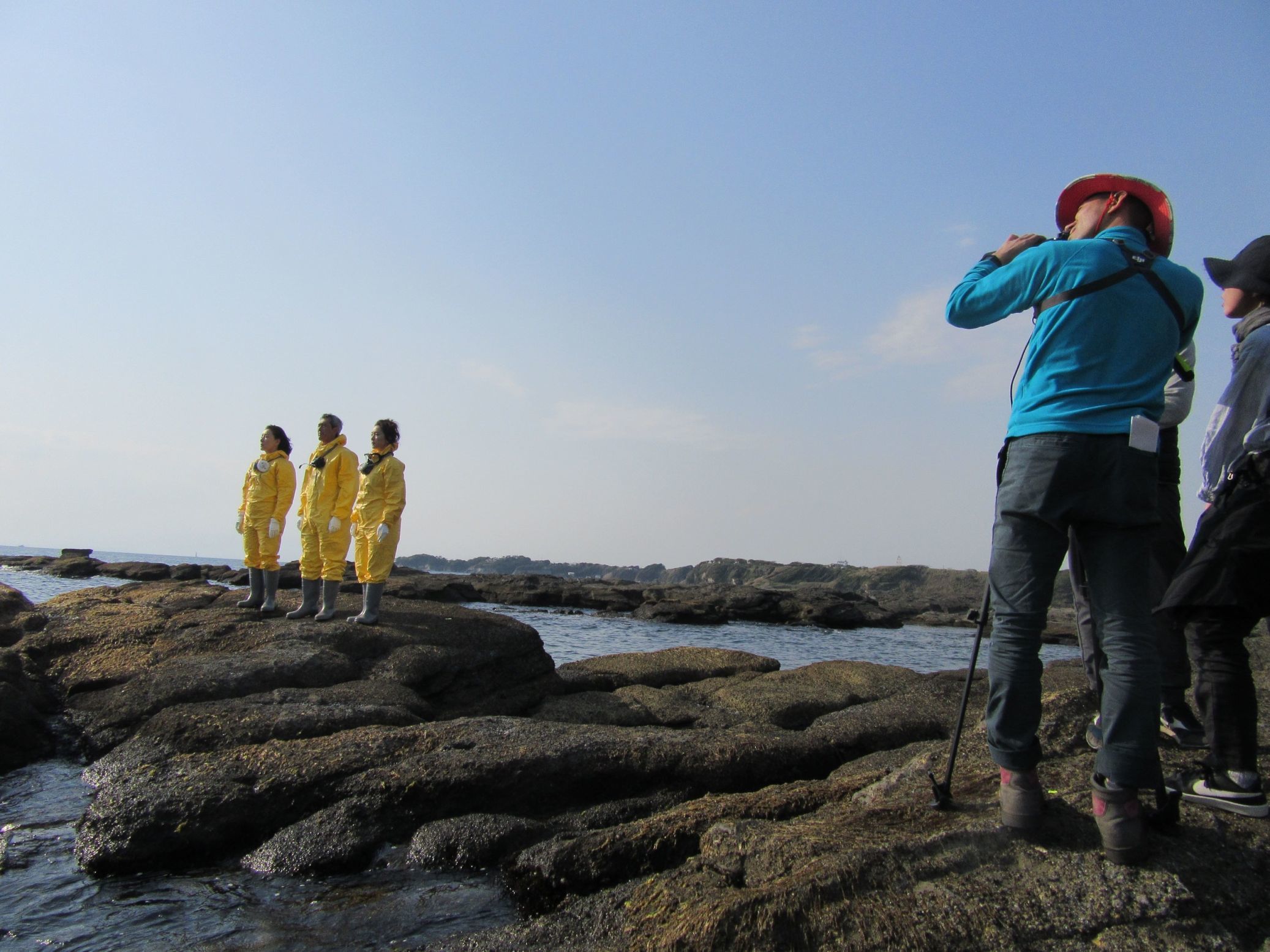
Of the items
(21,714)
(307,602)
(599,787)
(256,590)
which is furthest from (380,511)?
(599,787)

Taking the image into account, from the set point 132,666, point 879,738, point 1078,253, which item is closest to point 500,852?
point 879,738

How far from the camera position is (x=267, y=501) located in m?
10.0

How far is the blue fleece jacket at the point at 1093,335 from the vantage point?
271 centimetres

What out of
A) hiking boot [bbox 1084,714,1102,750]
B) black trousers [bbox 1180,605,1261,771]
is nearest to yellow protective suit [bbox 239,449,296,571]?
hiking boot [bbox 1084,714,1102,750]

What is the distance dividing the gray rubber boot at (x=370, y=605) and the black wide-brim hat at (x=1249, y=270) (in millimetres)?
7593

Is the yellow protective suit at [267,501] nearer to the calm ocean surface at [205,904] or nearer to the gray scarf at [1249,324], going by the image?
the calm ocean surface at [205,904]

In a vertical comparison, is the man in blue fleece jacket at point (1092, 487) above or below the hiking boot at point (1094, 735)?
above

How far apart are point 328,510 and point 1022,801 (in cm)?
847

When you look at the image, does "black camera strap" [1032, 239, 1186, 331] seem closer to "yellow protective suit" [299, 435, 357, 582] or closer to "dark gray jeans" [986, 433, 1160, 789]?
"dark gray jeans" [986, 433, 1160, 789]

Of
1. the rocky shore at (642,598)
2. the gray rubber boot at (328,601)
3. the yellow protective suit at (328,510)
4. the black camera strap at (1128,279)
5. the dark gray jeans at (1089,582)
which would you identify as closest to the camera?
the dark gray jeans at (1089,582)

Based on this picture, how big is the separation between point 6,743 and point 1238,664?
290 inches

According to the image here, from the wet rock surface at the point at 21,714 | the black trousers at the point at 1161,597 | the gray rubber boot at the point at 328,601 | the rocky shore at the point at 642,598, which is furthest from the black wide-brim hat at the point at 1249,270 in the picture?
the rocky shore at the point at 642,598

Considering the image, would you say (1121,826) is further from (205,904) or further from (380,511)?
(380,511)

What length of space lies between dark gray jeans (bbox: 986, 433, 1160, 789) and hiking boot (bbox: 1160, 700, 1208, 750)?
65.9 inches
